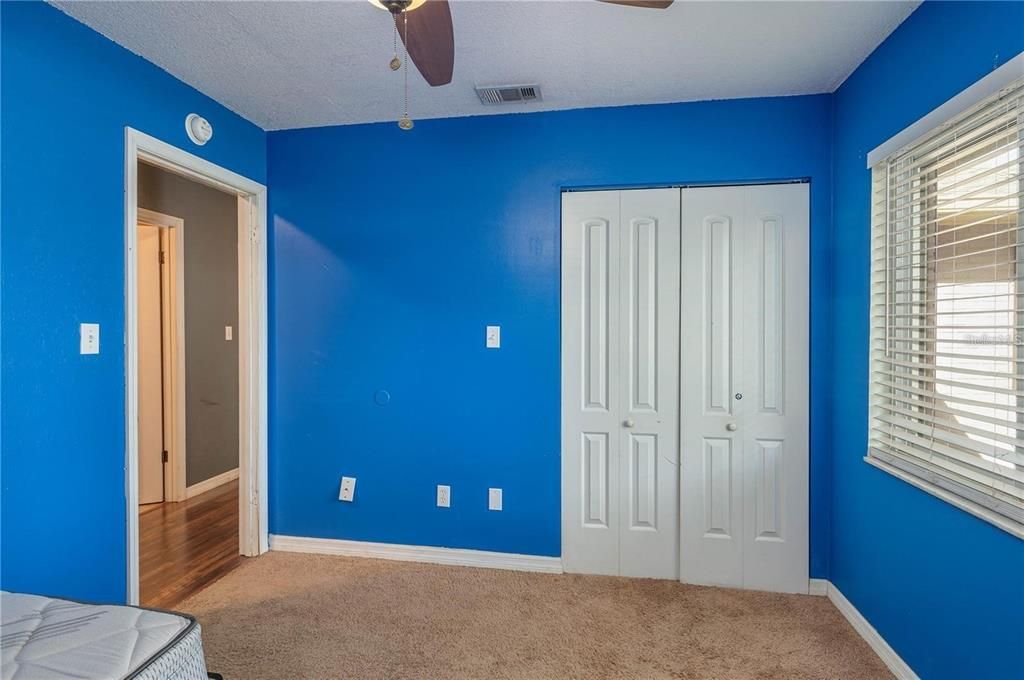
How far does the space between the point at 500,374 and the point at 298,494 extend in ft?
4.61

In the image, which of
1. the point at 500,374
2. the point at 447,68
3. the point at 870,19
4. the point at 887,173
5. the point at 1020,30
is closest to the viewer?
the point at 1020,30

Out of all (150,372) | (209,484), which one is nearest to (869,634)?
(209,484)

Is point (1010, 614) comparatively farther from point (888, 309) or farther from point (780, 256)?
point (780, 256)

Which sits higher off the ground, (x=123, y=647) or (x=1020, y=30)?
(x=1020, y=30)

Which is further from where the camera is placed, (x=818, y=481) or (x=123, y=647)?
(x=818, y=481)

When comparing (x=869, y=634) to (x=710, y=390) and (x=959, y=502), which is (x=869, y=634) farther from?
(x=710, y=390)

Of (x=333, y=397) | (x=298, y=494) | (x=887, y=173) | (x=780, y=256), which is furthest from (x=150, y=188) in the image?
(x=887, y=173)

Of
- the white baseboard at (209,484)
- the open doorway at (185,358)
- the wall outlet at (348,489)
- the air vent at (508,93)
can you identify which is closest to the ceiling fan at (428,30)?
the air vent at (508,93)

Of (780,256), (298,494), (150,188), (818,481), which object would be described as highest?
(150,188)

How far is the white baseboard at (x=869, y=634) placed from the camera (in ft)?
6.39

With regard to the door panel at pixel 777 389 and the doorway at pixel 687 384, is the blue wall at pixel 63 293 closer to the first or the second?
the doorway at pixel 687 384

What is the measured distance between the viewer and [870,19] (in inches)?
76.9

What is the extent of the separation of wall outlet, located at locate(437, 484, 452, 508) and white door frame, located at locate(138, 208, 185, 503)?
7.65 feet

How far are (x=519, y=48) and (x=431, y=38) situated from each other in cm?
74
